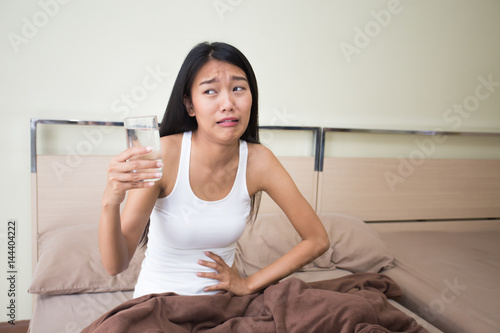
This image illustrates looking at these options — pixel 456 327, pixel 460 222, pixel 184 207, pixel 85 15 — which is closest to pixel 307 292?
pixel 184 207

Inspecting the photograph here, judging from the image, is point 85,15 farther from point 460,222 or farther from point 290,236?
point 460,222

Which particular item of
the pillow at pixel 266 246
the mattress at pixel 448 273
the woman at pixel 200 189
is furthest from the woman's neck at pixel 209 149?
the mattress at pixel 448 273

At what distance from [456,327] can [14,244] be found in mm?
2029

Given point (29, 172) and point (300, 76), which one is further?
point (300, 76)

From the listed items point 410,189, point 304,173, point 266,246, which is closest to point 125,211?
point 266,246

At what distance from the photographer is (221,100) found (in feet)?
3.63

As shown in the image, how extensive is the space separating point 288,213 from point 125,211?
568 millimetres

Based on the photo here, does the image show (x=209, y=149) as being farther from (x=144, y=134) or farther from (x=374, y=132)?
(x=374, y=132)

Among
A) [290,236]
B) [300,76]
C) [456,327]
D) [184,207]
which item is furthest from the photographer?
[300,76]

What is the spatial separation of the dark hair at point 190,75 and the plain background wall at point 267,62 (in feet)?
3.09

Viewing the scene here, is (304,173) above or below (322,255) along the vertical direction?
above

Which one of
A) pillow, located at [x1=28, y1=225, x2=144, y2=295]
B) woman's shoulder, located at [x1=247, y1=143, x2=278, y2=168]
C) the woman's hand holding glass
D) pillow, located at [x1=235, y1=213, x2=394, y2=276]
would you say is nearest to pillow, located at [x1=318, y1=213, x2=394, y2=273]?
pillow, located at [x1=235, y1=213, x2=394, y2=276]

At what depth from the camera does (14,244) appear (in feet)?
6.48

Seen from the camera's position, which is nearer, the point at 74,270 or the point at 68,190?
the point at 74,270
